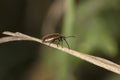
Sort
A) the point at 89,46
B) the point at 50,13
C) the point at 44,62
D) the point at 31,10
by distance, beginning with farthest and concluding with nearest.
A: the point at 31,10, the point at 50,13, the point at 44,62, the point at 89,46

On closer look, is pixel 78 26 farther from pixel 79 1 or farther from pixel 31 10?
pixel 31 10

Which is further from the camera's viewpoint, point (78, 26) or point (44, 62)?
point (44, 62)

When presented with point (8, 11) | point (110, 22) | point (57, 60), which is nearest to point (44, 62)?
point (57, 60)

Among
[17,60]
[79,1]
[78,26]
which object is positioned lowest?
[17,60]

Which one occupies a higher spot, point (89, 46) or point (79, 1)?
point (79, 1)

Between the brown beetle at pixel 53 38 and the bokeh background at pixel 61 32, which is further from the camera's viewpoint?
the bokeh background at pixel 61 32

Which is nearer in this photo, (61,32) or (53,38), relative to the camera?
(53,38)

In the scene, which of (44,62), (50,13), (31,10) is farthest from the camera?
(31,10)

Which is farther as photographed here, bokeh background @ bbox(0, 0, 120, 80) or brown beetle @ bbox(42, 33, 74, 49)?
bokeh background @ bbox(0, 0, 120, 80)
